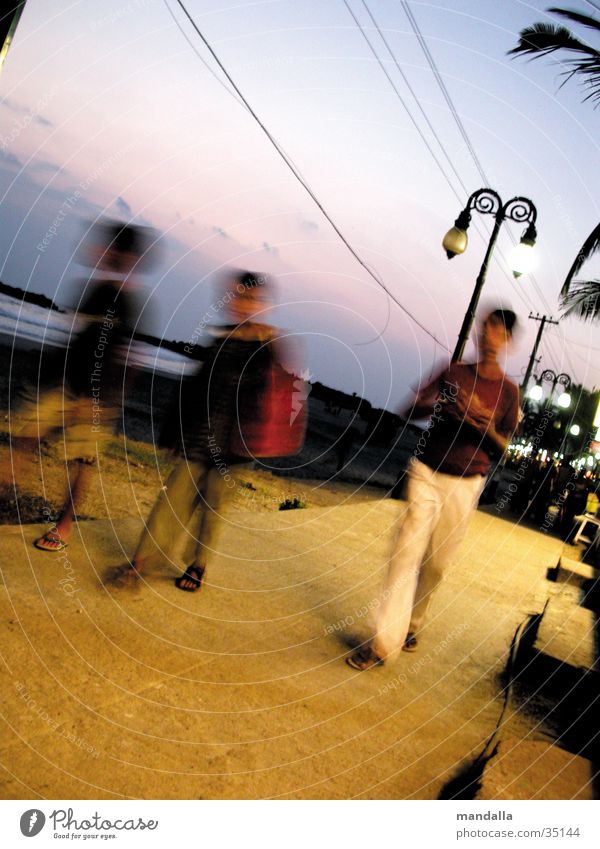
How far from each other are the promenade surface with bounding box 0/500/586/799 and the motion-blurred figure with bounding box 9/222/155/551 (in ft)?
2.17

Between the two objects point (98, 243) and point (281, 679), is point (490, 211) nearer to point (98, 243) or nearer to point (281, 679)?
point (98, 243)

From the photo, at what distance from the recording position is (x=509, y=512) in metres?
13.6

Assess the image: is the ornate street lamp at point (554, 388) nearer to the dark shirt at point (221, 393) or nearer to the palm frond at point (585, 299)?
the palm frond at point (585, 299)

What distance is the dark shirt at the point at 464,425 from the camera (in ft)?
10.8

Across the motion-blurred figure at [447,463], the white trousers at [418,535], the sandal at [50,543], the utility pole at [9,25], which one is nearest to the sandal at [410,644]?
the motion-blurred figure at [447,463]

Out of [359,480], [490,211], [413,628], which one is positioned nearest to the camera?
[413,628]

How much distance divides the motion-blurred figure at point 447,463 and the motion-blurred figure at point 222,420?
82 centimetres

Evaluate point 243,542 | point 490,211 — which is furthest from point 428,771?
point 490,211

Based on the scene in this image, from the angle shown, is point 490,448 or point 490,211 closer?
point 490,448

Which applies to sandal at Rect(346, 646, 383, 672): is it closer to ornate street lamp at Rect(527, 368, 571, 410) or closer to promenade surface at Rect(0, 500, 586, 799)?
promenade surface at Rect(0, 500, 586, 799)

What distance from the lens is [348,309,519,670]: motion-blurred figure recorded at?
3.26 metres

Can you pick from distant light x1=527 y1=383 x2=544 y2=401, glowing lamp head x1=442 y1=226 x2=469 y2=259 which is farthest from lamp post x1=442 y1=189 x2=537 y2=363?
distant light x1=527 y1=383 x2=544 y2=401

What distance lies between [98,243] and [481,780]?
3.07m

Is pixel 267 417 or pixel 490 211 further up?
pixel 490 211
